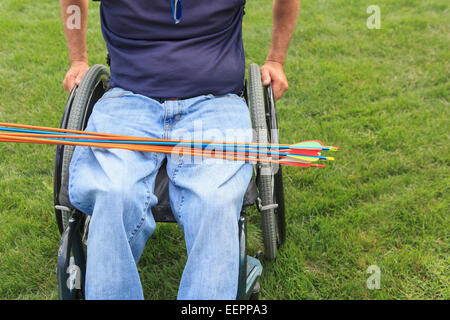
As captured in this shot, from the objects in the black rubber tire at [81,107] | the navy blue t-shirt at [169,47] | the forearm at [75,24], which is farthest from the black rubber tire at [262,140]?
the forearm at [75,24]

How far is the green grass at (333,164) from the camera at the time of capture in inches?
71.5

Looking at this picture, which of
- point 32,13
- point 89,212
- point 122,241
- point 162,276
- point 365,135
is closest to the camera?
point 122,241

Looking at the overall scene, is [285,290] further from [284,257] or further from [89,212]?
[89,212]

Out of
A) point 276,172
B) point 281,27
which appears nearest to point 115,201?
point 276,172

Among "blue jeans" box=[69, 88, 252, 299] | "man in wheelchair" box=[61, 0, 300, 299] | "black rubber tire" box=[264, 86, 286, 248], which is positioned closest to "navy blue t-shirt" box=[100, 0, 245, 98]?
"man in wheelchair" box=[61, 0, 300, 299]

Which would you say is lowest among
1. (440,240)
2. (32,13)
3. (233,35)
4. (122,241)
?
(440,240)

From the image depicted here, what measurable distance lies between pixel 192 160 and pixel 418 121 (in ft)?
6.30

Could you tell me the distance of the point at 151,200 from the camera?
4.24ft

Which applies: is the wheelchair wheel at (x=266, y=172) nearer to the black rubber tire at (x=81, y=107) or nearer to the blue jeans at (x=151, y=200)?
the blue jeans at (x=151, y=200)

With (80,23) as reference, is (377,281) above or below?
below

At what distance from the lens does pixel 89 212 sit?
51.4 inches

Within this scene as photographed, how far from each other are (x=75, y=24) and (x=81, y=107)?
456mm
